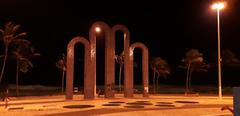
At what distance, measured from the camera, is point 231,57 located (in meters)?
73.1

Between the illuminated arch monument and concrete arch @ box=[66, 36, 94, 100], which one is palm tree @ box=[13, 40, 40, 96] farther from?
the illuminated arch monument

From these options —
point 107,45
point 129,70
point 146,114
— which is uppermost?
point 107,45

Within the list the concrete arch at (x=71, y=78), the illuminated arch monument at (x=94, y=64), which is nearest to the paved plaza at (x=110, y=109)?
the concrete arch at (x=71, y=78)

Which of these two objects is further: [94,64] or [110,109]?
[94,64]

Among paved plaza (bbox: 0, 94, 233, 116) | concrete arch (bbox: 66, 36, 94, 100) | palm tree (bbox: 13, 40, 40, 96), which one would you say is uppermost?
palm tree (bbox: 13, 40, 40, 96)

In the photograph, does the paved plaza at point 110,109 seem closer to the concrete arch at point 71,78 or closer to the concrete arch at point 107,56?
the concrete arch at point 71,78

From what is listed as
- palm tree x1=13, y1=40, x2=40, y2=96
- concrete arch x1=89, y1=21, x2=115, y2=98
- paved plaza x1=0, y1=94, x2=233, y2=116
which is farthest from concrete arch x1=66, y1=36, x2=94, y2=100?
palm tree x1=13, y1=40, x2=40, y2=96

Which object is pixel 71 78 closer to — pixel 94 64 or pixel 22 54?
pixel 94 64

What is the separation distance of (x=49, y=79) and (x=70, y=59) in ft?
164

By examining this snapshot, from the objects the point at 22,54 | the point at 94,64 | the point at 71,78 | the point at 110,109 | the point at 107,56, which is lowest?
the point at 110,109

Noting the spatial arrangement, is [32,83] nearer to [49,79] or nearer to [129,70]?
[49,79]

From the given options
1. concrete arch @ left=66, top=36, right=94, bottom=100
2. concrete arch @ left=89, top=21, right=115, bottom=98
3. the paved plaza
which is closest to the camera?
the paved plaza

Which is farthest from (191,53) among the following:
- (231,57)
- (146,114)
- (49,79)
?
(146,114)

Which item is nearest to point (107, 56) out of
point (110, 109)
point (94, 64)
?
point (94, 64)
